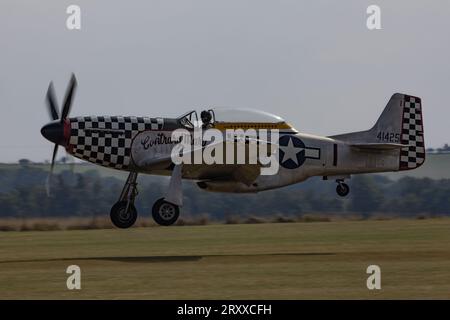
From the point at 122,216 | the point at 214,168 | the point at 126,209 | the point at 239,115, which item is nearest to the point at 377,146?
the point at 239,115

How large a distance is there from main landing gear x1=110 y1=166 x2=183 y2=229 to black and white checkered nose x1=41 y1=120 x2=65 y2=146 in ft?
5.44

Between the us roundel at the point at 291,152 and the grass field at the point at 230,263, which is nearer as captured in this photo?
the grass field at the point at 230,263

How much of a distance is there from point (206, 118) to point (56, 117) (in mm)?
3370

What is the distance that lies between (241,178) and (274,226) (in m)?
6.22

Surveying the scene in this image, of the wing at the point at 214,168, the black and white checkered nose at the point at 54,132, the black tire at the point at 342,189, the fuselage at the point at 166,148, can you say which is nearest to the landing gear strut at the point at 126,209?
the fuselage at the point at 166,148

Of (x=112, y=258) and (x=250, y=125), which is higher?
(x=250, y=125)

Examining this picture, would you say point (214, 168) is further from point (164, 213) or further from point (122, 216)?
point (122, 216)

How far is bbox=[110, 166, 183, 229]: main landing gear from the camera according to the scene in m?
18.4

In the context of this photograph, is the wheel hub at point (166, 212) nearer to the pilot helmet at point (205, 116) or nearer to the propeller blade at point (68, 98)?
the pilot helmet at point (205, 116)

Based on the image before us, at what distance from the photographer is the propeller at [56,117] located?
19.3 meters

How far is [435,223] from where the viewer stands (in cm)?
2636
